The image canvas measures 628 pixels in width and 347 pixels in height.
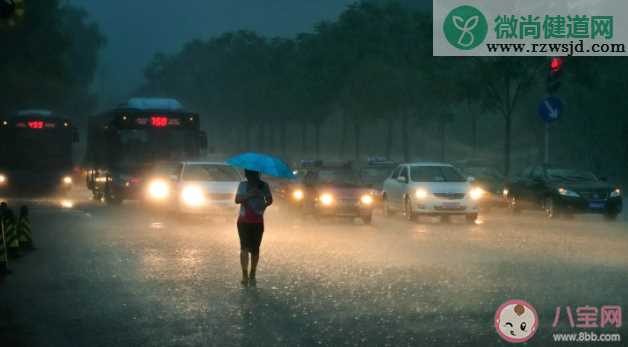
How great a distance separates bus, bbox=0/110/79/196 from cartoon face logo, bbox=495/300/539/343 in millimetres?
33551

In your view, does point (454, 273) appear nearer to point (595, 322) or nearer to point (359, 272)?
point (359, 272)

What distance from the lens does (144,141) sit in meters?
35.2

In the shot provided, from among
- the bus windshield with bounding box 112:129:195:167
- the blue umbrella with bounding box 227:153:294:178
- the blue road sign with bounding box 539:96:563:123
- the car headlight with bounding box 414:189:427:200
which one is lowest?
the car headlight with bounding box 414:189:427:200

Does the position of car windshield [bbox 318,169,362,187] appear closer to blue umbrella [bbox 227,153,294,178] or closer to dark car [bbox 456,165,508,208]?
dark car [bbox 456,165,508,208]

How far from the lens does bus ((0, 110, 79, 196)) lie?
41.6 m

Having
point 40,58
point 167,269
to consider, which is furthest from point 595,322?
point 40,58

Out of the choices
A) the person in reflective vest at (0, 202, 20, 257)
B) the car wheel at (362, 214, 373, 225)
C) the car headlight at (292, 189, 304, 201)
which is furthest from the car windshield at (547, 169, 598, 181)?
the person in reflective vest at (0, 202, 20, 257)

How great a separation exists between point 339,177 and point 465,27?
15697mm

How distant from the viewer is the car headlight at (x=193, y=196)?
88.5 ft

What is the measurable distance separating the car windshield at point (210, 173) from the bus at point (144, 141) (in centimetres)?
578

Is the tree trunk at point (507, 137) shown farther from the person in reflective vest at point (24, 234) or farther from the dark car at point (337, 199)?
the person in reflective vest at point (24, 234)

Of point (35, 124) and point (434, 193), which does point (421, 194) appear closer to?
point (434, 193)

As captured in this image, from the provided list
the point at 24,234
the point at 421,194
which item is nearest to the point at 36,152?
the point at 421,194

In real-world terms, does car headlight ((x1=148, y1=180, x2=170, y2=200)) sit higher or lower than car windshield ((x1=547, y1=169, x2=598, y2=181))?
lower
